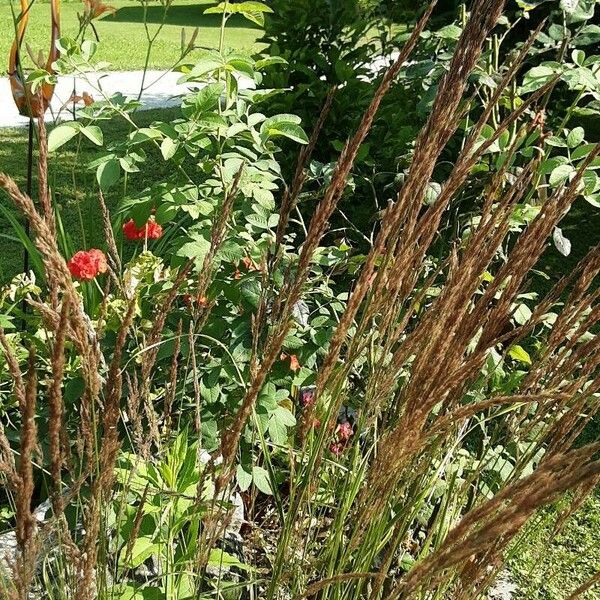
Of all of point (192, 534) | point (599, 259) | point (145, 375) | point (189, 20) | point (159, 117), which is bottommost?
point (189, 20)

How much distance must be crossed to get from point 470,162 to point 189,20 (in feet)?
68.0

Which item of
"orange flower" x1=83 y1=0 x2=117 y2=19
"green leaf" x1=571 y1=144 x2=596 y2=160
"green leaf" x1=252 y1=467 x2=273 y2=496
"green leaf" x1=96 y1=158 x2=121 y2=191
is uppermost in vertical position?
"orange flower" x1=83 y1=0 x2=117 y2=19

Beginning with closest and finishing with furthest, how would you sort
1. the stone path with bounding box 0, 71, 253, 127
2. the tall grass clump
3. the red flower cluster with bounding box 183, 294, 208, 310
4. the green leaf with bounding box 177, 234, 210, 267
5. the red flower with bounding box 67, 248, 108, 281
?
the tall grass clump, the red flower cluster with bounding box 183, 294, 208, 310, the green leaf with bounding box 177, 234, 210, 267, the red flower with bounding box 67, 248, 108, 281, the stone path with bounding box 0, 71, 253, 127

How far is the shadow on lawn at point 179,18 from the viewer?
62.4 feet

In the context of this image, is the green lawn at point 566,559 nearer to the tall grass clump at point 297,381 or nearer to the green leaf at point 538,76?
the tall grass clump at point 297,381

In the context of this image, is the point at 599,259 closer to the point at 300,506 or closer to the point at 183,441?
the point at 300,506

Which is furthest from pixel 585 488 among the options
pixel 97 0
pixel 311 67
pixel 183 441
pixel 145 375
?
pixel 311 67

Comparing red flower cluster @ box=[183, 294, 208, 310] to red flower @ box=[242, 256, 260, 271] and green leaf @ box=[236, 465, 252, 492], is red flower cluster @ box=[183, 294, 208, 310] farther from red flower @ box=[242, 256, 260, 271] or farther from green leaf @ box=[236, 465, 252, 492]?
green leaf @ box=[236, 465, 252, 492]

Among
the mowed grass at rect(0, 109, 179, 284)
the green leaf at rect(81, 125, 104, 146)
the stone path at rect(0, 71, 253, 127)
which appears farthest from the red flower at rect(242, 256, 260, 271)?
the stone path at rect(0, 71, 253, 127)

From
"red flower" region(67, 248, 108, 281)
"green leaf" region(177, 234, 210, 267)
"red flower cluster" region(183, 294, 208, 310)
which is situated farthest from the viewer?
"red flower" region(67, 248, 108, 281)

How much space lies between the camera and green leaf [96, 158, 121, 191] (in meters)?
1.96

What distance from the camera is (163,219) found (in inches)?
79.9

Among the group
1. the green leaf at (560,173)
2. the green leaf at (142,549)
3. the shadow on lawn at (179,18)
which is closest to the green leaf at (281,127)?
the green leaf at (560,173)

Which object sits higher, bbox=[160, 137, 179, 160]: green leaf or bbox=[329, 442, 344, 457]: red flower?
bbox=[160, 137, 179, 160]: green leaf
